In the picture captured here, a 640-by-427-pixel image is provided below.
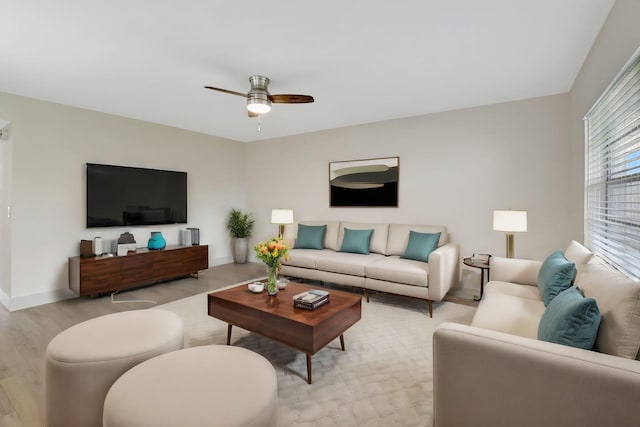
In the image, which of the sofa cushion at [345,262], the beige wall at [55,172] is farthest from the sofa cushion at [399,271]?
the beige wall at [55,172]

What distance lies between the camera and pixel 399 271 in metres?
3.48

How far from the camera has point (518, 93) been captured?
3479mm

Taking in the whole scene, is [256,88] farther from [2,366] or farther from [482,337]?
[2,366]

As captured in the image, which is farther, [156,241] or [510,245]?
[156,241]

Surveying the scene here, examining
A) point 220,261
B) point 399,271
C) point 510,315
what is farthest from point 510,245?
point 220,261

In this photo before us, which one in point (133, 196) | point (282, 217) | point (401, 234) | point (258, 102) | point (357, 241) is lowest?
point (357, 241)

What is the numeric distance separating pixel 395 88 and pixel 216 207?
156 inches

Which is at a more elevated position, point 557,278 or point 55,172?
point 55,172

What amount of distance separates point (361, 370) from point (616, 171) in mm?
2313

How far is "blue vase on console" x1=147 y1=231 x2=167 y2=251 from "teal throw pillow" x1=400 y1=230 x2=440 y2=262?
3.54 meters

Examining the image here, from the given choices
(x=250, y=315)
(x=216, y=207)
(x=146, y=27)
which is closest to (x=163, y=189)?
(x=216, y=207)

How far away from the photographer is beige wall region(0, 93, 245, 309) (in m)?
3.52

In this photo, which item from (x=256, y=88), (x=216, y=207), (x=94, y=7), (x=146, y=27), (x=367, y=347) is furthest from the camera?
(x=216, y=207)

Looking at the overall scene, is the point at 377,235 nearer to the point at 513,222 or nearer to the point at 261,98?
the point at 513,222
